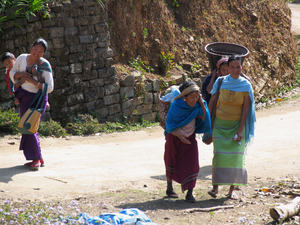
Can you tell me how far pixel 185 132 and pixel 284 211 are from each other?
1409mm

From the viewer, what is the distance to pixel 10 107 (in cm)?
740

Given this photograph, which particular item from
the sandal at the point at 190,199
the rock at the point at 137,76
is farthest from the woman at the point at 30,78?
the rock at the point at 137,76

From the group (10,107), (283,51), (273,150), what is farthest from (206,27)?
(10,107)

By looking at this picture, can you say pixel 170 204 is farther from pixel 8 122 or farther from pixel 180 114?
pixel 8 122

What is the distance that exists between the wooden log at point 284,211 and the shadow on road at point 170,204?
0.86 meters

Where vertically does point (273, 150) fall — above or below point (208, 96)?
below

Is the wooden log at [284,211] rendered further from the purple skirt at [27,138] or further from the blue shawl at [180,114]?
the purple skirt at [27,138]

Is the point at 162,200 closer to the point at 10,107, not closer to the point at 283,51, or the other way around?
the point at 10,107

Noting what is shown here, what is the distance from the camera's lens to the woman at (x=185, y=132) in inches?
157

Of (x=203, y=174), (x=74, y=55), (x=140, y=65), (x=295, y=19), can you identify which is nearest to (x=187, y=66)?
(x=140, y=65)

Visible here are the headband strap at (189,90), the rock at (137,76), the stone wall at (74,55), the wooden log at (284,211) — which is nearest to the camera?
the wooden log at (284,211)

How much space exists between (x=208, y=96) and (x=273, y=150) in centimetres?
236

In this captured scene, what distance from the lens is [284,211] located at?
3.49 m

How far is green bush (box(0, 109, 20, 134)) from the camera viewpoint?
22.7 feet
